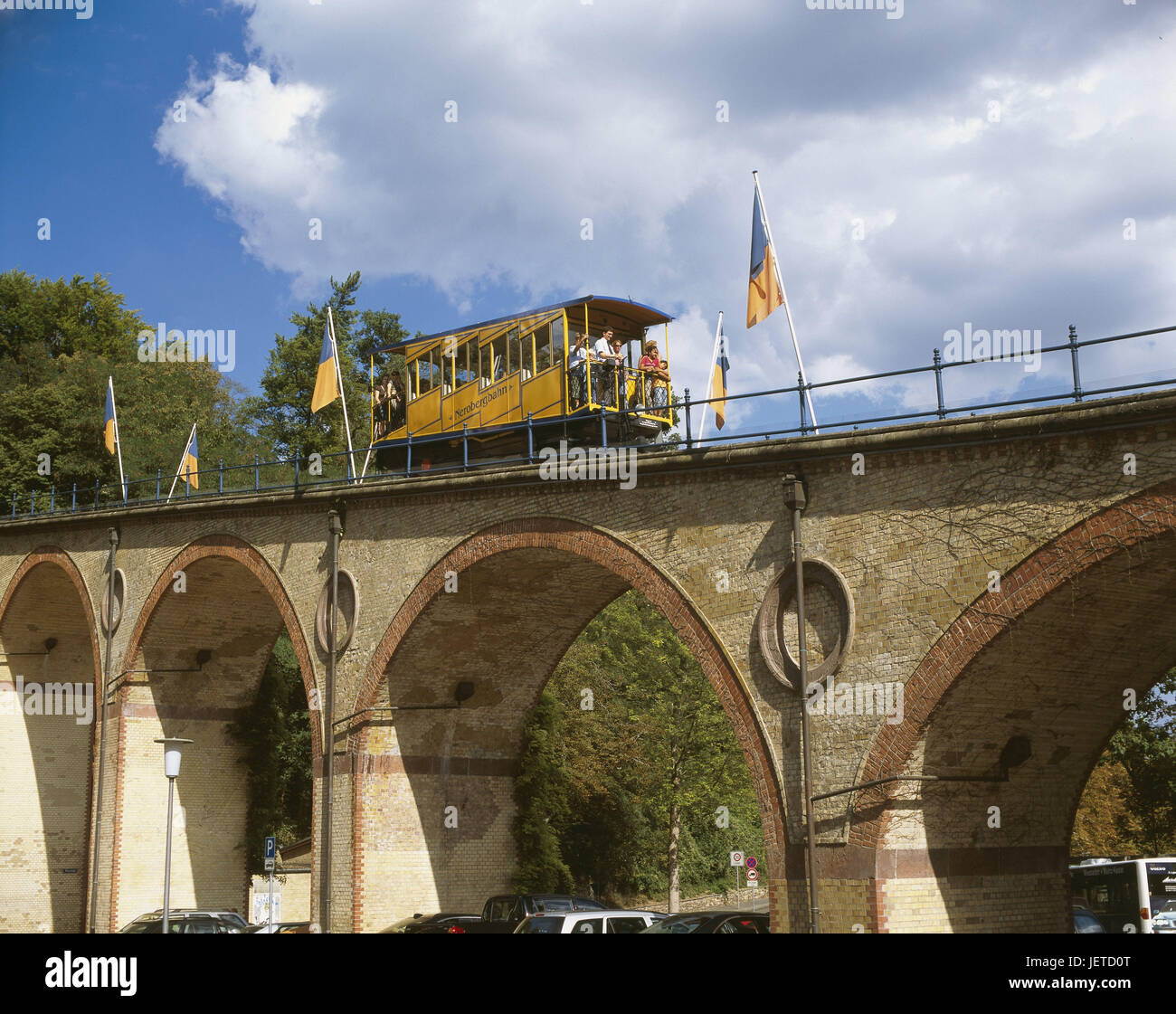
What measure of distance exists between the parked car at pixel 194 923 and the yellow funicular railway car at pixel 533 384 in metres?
9.68

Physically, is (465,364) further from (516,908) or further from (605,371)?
(516,908)

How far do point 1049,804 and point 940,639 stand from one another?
4.07 metres

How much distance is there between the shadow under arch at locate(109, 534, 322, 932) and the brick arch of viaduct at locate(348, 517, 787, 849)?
5.56 metres

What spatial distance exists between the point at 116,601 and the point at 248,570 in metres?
5.06

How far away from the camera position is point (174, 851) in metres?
29.5

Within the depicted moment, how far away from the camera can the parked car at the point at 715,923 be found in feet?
56.0

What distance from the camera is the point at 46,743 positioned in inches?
1332

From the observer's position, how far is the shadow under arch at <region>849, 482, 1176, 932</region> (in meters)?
14.0

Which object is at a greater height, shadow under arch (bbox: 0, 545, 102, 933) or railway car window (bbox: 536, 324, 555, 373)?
railway car window (bbox: 536, 324, 555, 373)

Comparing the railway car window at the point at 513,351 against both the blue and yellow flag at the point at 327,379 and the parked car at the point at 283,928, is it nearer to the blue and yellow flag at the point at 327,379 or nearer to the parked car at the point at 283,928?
the blue and yellow flag at the point at 327,379

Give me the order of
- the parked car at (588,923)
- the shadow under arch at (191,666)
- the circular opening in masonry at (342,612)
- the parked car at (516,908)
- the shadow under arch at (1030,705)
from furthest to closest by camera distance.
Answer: the shadow under arch at (191,666) → the circular opening in masonry at (342,612) → the parked car at (516,908) → the parked car at (588,923) → the shadow under arch at (1030,705)

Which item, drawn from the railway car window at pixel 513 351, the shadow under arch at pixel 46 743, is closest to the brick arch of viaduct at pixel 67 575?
the shadow under arch at pixel 46 743

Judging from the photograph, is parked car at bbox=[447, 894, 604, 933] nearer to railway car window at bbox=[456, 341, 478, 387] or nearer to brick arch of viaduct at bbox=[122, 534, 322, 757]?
brick arch of viaduct at bbox=[122, 534, 322, 757]

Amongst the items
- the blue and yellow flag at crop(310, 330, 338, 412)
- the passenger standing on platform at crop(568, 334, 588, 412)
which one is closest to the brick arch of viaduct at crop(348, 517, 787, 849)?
the passenger standing on platform at crop(568, 334, 588, 412)
